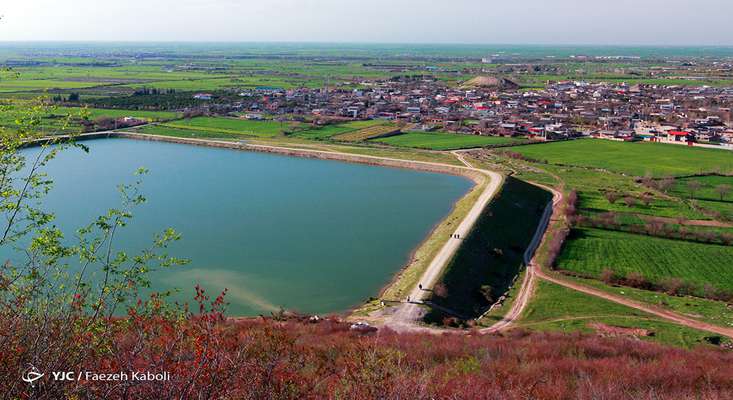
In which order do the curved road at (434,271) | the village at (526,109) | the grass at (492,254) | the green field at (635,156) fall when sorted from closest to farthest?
the curved road at (434,271)
the grass at (492,254)
the green field at (635,156)
the village at (526,109)

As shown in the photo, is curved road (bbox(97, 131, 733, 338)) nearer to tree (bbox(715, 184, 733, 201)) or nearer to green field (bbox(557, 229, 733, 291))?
green field (bbox(557, 229, 733, 291))

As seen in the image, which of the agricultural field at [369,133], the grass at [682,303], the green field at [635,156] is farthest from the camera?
the agricultural field at [369,133]

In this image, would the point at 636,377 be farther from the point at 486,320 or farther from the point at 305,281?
the point at 305,281

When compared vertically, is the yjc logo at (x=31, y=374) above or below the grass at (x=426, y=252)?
above

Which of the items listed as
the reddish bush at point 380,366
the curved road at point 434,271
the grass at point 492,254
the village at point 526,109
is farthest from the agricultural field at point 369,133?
the reddish bush at point 380,366

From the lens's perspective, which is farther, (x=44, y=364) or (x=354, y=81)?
(x=354, y=81)

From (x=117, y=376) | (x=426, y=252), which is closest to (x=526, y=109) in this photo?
(x=426, y=252)

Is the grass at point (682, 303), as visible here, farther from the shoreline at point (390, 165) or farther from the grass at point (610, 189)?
the grass at point (610, 189)

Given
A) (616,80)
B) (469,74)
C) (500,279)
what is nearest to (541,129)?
(500,279)
